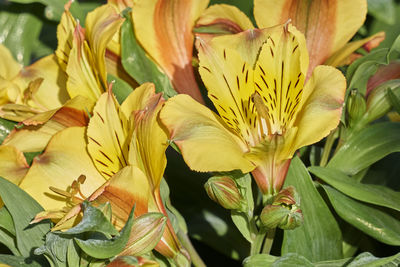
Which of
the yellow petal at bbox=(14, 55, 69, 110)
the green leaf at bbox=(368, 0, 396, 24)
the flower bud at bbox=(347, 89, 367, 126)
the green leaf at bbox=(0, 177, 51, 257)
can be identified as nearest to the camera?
the green leaf at bbox=(0, 177, 51, 257)

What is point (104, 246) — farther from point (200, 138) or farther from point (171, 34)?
point (171, 34)

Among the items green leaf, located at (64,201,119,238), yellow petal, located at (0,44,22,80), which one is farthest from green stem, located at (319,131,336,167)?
yellow petal, located at (0,44,22,80)

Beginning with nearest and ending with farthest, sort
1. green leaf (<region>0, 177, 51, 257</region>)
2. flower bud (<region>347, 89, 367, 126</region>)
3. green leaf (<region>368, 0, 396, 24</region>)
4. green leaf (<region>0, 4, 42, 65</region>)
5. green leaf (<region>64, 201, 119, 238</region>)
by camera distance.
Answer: green leaf (<region>64, 201, 119, 238</region>) < green leaf (<region>0, 177, 51, 257</region>) < flower bud (<region>347, 89, 367, 126</region>) < green leaf (<region>368, 0, 396, 24</region>) < green leaf (<region>0, 4, 42, 65</region>)

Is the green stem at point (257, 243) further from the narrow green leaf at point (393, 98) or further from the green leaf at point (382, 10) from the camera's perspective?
the green leaf at point (382, 10)

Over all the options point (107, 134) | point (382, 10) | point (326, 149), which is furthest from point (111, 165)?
point (382, 10)

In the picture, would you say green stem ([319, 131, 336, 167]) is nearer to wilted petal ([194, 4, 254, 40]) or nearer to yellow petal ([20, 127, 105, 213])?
wilted petal ([194, 4, 254, 40])
